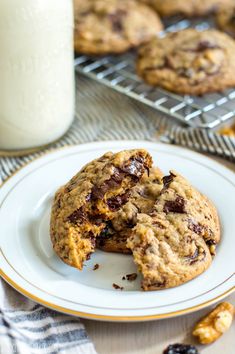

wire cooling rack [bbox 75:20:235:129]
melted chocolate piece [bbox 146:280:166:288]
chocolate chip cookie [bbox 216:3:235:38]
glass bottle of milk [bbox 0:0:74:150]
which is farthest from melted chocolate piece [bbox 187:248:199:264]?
chocolate chip cookie [bbox 216:3:235:38]

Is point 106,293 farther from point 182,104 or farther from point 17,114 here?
point 182,104

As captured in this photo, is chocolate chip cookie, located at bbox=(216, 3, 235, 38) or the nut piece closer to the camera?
the nut piece

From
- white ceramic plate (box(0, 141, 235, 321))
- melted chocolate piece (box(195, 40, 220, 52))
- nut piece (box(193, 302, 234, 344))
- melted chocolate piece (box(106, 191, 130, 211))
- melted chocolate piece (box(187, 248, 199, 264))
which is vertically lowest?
nut piece (box(193, 302, 234, 344))

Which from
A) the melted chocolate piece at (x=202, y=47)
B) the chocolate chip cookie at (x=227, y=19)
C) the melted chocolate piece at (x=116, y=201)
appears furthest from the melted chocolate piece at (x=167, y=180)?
the chocolate chip cookie at (x=227, y=19)

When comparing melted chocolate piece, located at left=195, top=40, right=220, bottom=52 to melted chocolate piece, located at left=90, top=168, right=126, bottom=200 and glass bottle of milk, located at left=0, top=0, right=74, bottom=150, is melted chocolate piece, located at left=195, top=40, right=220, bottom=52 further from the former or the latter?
melted chocolate piece, located at left=90, top=168, right=126, bottom=200

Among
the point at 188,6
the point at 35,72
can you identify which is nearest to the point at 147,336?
the point at 35,72

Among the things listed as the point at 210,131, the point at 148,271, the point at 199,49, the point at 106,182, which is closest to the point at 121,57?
the point at 199,49

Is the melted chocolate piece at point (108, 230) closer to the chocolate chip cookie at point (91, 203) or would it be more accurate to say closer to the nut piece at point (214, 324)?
the chocolate chip cookie at point (91, 203)
